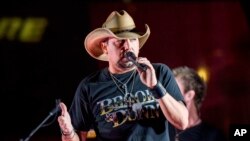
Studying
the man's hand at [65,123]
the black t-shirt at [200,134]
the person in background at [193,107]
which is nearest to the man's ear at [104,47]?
the man's hand at [65,123]

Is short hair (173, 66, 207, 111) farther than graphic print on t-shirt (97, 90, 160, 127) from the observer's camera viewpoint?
Yes

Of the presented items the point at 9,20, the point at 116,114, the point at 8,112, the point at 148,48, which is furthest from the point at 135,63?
the point at 9,20

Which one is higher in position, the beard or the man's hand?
the beard

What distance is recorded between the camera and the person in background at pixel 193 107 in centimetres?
259

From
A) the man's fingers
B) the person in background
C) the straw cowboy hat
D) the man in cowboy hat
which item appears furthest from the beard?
the person in background

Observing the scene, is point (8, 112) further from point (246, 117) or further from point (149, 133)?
point (246, 117)

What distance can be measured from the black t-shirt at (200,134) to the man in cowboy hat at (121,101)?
42 cm

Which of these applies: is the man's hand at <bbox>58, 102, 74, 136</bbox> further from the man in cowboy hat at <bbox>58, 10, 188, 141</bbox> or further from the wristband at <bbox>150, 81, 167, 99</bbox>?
the wristband at <bbox>150, 81, 167, 99</bbox>

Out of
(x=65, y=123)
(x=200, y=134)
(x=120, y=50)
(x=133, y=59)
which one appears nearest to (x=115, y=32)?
(x=120, y=50)

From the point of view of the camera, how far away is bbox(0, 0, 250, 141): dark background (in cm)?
258

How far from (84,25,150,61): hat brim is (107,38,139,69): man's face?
0.03 m

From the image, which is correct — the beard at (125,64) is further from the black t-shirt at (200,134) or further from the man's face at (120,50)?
the black t-shirt at (200,134)

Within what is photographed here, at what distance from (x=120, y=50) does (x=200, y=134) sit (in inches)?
30.8

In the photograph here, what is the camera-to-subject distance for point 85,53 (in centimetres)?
252
